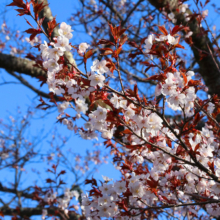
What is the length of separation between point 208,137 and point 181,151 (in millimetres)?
518

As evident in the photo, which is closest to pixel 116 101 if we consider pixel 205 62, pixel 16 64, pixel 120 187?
pixel 120 187

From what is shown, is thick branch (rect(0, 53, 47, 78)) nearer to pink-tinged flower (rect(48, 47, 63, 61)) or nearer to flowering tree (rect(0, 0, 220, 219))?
flowering tree (rect(0, 0, 220, 219))

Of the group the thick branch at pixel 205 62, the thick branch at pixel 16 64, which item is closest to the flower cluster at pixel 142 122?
the thick branch at pixel 16 64

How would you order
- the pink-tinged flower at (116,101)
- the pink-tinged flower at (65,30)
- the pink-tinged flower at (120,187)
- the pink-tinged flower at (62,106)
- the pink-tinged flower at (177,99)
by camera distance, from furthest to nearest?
the pink-tinged flower at (62,106) → the pink-tinged flower at (120,187) → the pink-tinged flower at (116,101) → the pink-tinged flower at (65,30) → the pink-tinged flower at (177,99)

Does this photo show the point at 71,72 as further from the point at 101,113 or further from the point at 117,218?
the point at 117,218

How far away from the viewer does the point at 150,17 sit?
4410 millimetres

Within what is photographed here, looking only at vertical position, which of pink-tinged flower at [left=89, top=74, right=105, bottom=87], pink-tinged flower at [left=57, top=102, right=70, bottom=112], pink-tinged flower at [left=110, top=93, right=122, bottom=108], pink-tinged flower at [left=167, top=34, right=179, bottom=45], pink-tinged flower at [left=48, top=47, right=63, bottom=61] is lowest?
pink-tinged flower at [left=89, top=74, right=105, bottom=87]

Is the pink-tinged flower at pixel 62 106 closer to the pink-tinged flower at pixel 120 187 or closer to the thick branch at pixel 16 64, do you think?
the pink-tinged flower at pixel 120 187

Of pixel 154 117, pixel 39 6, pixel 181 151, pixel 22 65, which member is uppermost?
pixel 22 65

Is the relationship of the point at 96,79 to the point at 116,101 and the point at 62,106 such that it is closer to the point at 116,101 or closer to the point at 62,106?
the point at 116,101

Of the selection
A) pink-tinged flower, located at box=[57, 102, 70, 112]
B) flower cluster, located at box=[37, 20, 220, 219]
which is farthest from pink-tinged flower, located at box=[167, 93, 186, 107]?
pink-tinged flower, located at box=[57, 102, 70, 112]

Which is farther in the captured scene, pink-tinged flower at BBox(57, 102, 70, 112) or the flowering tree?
pink-tinged flower at BBox(57, 102, 70, 112)

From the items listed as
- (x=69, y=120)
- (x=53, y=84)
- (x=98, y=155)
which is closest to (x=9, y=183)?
(x=98, y=155)

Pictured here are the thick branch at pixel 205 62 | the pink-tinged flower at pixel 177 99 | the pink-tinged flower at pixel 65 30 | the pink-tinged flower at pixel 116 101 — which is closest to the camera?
the pink-tinged flower at pixel 177 99
